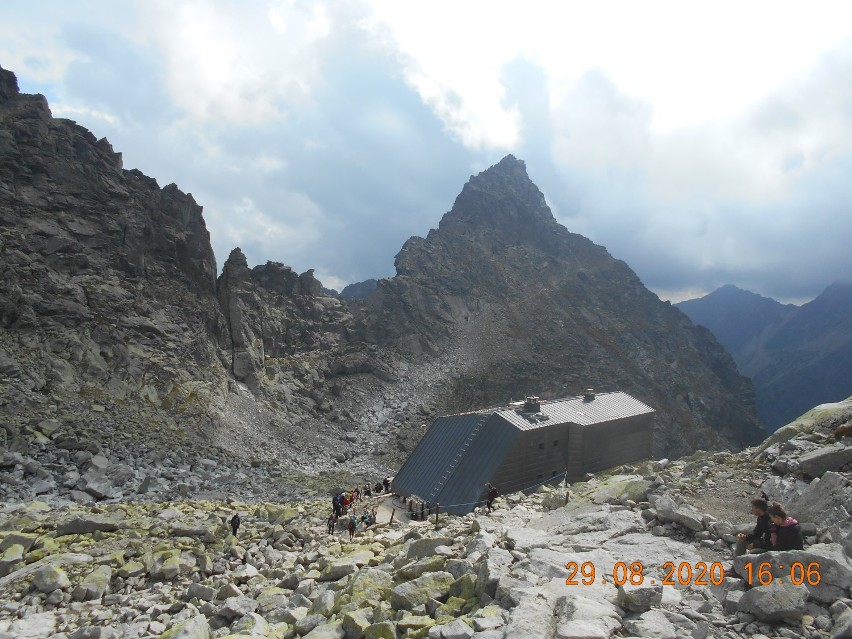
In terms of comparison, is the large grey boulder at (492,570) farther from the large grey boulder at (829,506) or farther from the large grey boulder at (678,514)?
the large grey boulder at (829,506)

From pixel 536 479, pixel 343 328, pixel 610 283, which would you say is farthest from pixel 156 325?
pixel 610 283

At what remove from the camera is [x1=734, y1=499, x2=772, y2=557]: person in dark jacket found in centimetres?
855

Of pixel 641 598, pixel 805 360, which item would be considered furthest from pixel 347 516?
pixel 805 360

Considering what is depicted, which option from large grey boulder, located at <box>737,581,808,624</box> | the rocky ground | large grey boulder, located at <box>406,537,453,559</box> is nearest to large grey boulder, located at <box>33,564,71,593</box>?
the rocky ground

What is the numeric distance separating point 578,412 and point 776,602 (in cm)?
2449

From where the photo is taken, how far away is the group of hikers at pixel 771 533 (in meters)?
8.20

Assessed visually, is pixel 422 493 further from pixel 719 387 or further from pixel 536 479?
pixel 719 387

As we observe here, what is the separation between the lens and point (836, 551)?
7461 millimetres

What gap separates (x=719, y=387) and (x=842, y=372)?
271 feet

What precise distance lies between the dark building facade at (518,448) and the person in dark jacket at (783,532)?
51.7ft

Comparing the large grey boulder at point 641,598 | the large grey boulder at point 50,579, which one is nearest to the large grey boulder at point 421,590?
the large grey boulder at point 641,598

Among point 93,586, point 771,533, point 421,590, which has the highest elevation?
point 771,533

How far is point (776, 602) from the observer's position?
6.76 meters

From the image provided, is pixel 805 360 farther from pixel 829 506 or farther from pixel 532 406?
pixel 829 506
